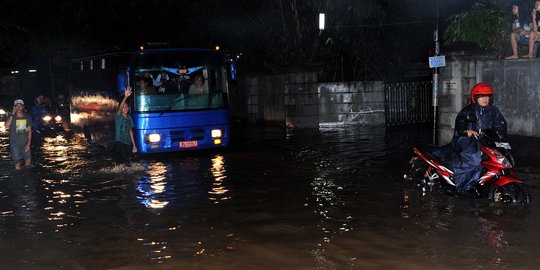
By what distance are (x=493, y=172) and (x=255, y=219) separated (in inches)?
139

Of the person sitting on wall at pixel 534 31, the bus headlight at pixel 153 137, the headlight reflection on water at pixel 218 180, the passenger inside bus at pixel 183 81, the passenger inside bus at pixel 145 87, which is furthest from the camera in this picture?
the passenger inside bus at pixel 183 81

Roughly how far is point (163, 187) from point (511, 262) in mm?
6691

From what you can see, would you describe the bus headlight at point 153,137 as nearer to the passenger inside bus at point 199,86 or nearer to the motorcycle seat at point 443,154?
the passenger inside bus at point 199,86

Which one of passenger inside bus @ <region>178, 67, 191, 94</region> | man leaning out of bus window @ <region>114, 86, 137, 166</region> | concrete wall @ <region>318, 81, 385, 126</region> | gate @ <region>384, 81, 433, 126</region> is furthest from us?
concrete wall @ <region>318, 81, 385, 126</region>

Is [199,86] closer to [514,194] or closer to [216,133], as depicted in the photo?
[216,133]

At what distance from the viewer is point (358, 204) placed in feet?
30.9

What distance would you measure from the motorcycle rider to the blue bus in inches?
303

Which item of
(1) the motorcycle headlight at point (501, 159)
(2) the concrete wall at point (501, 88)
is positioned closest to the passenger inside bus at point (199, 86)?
(2) the concrete wall at point (501, 88)

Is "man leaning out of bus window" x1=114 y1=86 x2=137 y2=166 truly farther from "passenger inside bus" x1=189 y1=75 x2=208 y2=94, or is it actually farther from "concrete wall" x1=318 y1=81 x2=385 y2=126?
"concrete wall" x1=318 y1=81 x2=385 y2=126

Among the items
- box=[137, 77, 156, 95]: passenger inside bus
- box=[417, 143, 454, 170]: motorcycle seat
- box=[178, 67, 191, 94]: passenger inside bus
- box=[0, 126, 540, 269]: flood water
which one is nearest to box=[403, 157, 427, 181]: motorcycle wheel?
box=[0, 126, 540, 269]: flood water

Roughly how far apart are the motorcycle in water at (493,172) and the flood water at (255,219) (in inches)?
8.8

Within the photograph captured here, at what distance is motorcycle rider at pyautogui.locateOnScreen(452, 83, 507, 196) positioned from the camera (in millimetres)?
9062

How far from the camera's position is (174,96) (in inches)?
599

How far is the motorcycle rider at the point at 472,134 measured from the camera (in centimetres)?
906
